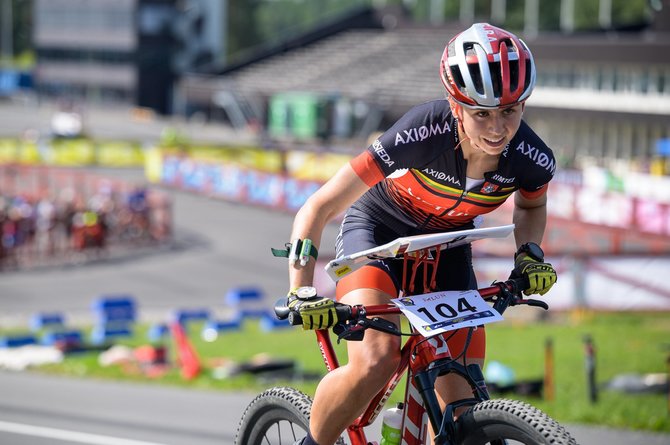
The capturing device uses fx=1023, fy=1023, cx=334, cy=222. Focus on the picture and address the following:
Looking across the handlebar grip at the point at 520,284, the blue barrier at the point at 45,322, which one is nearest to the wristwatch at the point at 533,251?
the handlebar grip at the point at 520,284

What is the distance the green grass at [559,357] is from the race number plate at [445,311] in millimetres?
4569

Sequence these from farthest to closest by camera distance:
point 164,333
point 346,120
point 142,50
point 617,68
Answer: point 142,50
point 346,120
point 617,68
point 164,333

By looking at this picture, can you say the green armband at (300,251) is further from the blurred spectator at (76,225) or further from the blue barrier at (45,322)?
the blurred spectator at (76,225)

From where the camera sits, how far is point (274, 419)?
5.02m

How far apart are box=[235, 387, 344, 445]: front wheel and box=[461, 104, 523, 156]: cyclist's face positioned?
4.98 feet

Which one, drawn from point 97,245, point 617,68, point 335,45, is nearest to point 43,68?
point 335,45

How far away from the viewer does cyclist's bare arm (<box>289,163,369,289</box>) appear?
4391 millimetres

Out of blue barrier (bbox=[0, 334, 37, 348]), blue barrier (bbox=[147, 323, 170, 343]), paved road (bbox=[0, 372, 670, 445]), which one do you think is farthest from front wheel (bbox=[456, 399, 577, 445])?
blue barrier (bbox=[147, 323, 170, 343])

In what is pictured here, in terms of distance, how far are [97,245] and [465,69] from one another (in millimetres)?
28498

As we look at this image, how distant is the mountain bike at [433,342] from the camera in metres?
3.95

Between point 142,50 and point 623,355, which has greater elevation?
point 142,50

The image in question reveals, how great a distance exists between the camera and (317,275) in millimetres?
18719

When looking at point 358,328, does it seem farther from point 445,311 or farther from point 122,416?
point 122,416

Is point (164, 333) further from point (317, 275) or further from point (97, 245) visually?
point (97, 245)
